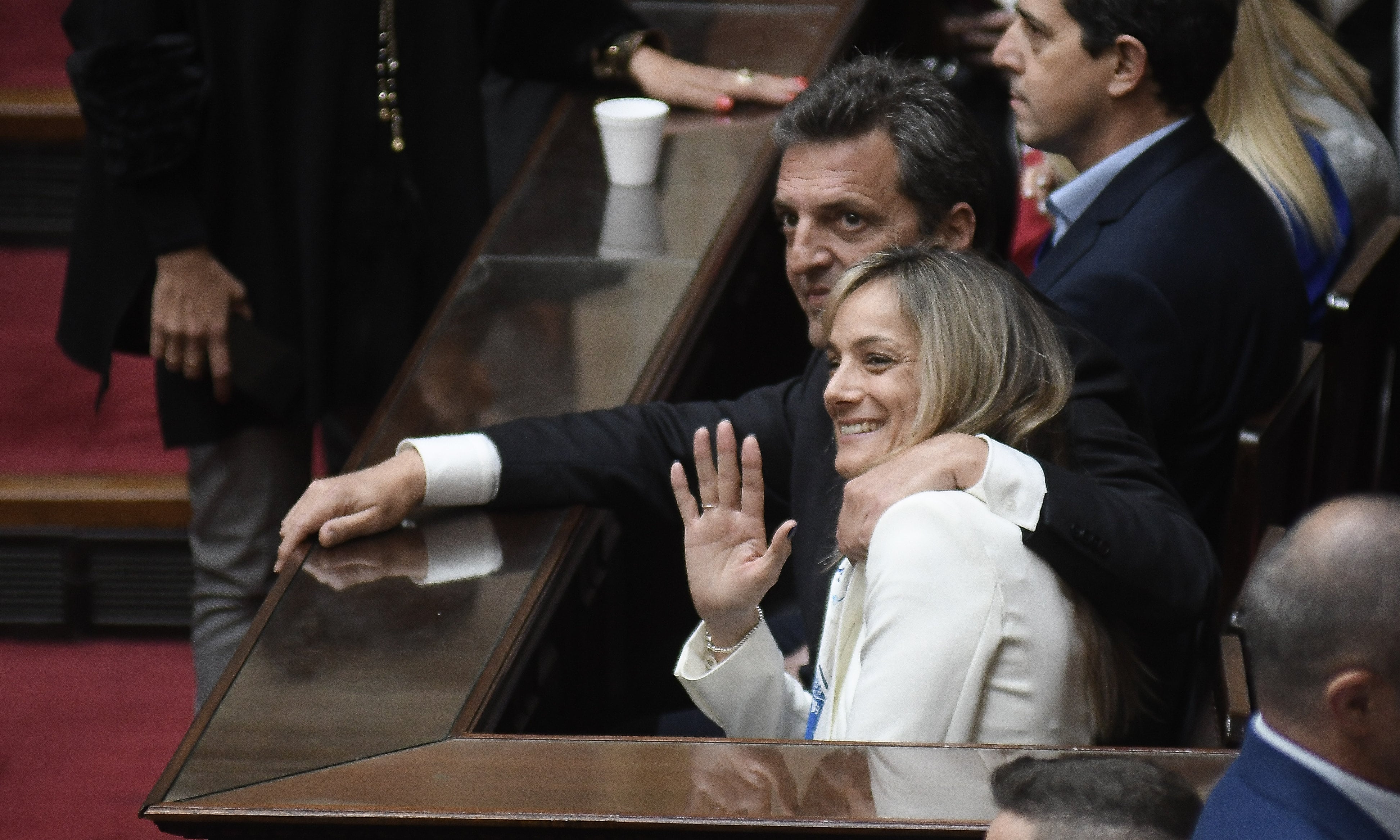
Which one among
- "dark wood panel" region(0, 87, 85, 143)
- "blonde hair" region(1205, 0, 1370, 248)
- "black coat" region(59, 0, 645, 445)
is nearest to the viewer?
"black coat" region(59, 0, 645, 445)

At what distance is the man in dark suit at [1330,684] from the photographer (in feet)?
2.89

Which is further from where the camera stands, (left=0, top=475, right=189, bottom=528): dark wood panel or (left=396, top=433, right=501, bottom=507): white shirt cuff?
(left=0, top=475, right=189, bottom=528): dark wood panel

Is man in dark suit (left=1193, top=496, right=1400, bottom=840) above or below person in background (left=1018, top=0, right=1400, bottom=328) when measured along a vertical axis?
above

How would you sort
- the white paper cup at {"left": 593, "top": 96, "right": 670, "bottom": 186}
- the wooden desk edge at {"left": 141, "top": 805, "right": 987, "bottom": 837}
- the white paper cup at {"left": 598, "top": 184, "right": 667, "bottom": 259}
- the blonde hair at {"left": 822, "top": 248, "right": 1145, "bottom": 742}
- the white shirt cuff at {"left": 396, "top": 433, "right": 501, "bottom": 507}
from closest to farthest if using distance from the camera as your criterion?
the wooden desk edge at {"left": 141, "top": 805, "right": 987, "bottom": 837}
the blonde hair at {"left": 822, "top": 248, "right": 1145, "bottom": 742}
the white shirt cuff at {"left": 396, "top": 433, "right": 501, "bottom": 507}
the white paper cup at {"left": 598, "top": 184, "right": 667, "bottom": 259}
the white paper cup at {"left": 593, "top": 96, "right": 670, "bottom": 186}

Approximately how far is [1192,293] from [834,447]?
21.5 inches

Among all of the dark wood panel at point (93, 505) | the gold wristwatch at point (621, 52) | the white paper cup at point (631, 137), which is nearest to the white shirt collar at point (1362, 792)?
the white paper cup at point (631, 137)

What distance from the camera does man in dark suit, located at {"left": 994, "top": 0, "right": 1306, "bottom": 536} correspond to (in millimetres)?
1991

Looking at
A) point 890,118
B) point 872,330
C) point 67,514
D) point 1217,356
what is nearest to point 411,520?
point 872,330

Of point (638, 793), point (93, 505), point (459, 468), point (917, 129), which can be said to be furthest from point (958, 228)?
point (93, 505)

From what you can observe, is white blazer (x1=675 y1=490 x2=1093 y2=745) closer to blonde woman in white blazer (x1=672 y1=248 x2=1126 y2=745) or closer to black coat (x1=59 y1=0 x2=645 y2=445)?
blonde woman in white blazer (x1=672 y1=248 x2=1126 y2=745)

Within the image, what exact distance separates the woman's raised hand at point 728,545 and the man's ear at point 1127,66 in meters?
0.91

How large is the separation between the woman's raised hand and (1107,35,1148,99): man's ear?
0.91 metres

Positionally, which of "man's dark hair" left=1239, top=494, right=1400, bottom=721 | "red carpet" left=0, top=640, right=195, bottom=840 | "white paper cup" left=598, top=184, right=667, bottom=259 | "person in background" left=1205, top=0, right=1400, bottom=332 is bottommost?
"red carpet" left=0, top=640, right=195, bottom=840

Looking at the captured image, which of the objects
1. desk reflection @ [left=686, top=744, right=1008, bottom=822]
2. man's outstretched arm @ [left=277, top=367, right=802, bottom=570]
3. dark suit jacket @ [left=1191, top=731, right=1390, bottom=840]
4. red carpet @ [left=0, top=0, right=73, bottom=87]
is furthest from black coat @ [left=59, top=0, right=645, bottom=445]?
dark suit jacket @ [left=1191, top=731, right=1390, bottom=840]
